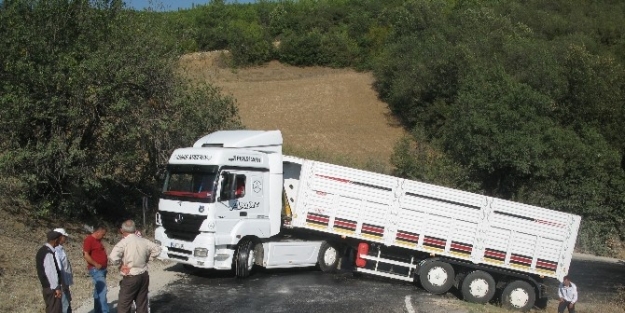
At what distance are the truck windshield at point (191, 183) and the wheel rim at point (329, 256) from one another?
3.91 meters

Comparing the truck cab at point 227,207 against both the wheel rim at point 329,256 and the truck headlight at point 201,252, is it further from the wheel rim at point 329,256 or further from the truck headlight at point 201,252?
the wheel rim at point 329,256

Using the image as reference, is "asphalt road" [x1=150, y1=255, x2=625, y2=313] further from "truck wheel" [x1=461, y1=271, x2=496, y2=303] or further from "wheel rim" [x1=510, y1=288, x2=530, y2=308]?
"wheel rim" [x1=510, y1=288, x2=530, y2=308]

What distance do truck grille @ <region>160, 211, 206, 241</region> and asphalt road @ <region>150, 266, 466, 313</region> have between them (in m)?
1.10

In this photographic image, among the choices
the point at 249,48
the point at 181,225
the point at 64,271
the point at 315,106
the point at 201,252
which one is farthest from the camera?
the point at 249,48

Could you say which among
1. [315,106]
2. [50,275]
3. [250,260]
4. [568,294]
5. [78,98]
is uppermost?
[315,106]

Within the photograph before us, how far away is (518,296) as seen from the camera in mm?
16156

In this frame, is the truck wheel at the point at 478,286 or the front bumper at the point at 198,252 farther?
the truck wheel at the point at 478,286

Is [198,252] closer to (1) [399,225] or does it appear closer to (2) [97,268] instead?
(2) [97,268]

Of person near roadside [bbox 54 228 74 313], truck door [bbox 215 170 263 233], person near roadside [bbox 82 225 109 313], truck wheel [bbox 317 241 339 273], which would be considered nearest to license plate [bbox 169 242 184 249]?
truck door [bbox 215 170 263 233]

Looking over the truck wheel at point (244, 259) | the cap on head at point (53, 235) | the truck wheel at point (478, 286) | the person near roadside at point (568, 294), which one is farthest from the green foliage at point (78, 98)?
the person near roadside at point (568, 294)

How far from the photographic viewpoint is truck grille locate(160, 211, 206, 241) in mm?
14938

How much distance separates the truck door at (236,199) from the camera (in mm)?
15148

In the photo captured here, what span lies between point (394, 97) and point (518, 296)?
1802 inches

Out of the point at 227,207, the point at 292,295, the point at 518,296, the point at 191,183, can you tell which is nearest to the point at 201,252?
the point at 227,207
